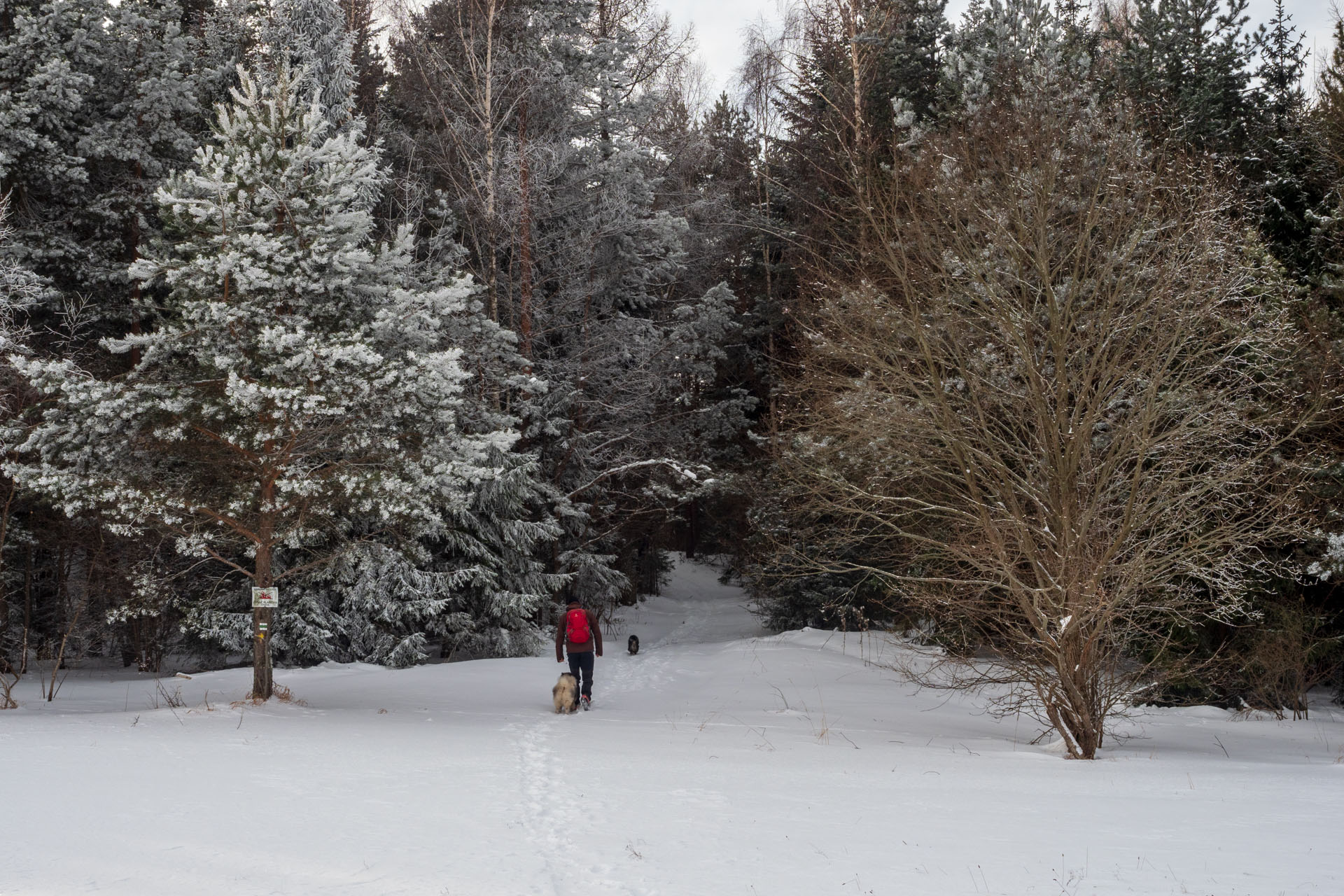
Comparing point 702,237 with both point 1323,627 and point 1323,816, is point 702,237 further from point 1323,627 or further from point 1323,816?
point 1323,816

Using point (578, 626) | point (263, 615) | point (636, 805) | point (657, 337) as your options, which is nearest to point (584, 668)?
point (578, 626)

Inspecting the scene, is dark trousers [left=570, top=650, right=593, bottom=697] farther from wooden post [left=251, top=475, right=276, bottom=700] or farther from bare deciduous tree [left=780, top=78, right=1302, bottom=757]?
wooden post [left=251, top=475, right=276, bottom=700]

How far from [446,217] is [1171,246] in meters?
16.5

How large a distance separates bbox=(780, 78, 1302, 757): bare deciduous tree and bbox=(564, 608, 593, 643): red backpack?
10.6 ft

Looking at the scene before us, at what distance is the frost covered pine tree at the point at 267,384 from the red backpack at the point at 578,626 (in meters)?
2.29

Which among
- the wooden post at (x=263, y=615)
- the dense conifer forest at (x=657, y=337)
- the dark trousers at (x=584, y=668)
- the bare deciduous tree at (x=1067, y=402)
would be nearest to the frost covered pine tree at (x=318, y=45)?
the dense conifer forest at (x=657, y=337)

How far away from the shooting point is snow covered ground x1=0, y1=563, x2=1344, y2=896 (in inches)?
212

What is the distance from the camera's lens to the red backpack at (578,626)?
13.5 meters

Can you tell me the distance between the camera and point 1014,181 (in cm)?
1270

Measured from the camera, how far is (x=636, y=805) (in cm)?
726

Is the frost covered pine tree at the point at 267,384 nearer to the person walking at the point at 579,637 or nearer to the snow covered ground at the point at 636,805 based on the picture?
the person walking at the point at 579,637

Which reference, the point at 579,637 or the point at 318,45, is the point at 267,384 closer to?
the point at 579,637

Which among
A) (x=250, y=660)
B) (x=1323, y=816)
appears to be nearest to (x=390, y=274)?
(x=250, y=660)

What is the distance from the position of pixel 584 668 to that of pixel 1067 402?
292 inches
